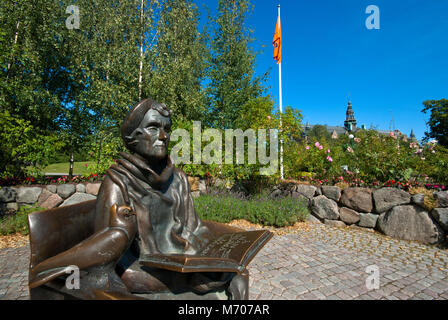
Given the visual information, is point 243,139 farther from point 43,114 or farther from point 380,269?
point 43,114

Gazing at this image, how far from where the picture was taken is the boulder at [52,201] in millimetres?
6186

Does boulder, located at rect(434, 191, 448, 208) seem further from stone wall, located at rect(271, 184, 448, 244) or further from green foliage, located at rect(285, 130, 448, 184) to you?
green foliage, located at rect(285, 130, 448, 184)

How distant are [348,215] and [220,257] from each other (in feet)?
21.1

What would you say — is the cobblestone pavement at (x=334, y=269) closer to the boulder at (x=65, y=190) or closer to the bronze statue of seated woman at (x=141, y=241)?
the bronze statue of seated woman at (x=141, y=241)

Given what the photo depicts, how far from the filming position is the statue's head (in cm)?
171

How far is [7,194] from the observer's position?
19.3 feet

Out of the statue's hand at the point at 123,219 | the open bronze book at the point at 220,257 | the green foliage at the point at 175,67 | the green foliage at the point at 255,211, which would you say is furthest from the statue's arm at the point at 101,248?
the green foliage at the point at 175,67

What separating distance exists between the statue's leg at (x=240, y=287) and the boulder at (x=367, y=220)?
20.2 ft

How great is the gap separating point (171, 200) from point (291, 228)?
5.17 m

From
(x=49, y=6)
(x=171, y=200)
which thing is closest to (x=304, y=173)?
(x=171, y=200)

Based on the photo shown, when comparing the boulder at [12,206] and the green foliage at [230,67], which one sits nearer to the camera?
the boulder at [12,206]

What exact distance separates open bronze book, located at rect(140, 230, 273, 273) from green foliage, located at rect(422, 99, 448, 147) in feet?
112

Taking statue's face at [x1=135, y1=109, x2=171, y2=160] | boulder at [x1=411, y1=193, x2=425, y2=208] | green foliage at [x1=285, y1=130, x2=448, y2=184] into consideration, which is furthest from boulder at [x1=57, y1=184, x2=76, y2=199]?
boulder at [x1=411, y1=193, x2=425, y2=208]
